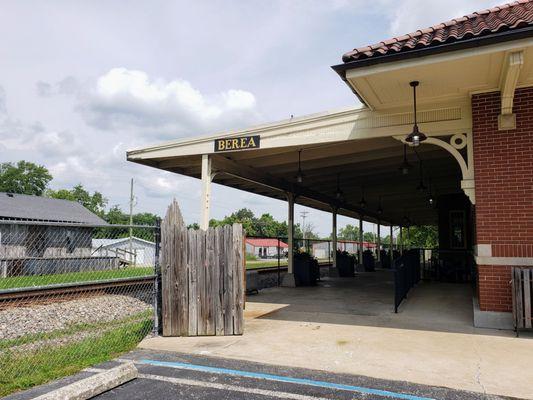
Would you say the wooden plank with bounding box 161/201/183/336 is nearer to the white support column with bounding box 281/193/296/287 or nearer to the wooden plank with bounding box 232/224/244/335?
the wooden plank with bounding box 232/224/244/335

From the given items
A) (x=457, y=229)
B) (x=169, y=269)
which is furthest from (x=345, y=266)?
(x=169, y=269)

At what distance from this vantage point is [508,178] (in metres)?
7.39

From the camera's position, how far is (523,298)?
677 centimetres

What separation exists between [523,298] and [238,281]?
15.5ft

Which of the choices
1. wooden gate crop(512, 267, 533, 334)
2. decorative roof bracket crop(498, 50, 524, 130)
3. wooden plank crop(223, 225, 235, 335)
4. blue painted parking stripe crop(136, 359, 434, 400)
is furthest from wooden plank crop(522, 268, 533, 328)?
wooden plank crop(223, 225, 235, 335)

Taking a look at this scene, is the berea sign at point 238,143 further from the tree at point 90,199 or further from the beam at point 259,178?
the tree at point 90,199

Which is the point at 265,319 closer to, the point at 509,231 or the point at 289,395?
the point at 289,395

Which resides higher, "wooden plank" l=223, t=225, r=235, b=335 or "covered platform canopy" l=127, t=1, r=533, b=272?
"covered platform canopy" l=127, t=1, r=533, b=272

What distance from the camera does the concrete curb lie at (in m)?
4.08

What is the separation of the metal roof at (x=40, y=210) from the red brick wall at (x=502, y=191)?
27.2 meters

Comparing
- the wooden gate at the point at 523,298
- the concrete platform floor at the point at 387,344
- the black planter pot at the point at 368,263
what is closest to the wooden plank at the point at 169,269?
the concrete platform floor at the point at 387,344

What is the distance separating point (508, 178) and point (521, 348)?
294 centimetres

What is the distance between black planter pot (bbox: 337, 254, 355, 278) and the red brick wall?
1214cm

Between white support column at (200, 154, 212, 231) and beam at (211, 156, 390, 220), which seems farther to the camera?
beam at (211, 156, 390, 220)
